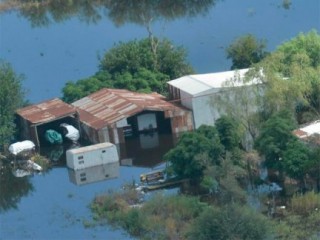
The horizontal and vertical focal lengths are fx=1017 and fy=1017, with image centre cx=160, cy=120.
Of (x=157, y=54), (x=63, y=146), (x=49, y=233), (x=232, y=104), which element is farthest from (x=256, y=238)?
(x=157, y=54)

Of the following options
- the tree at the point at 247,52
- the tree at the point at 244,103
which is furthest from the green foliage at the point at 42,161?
the tree at the point at 247,52

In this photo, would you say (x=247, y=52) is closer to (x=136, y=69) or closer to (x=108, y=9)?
Answer: (x=136, y=69)

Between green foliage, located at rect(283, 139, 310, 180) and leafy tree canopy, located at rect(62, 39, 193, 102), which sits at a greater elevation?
leafy tree canopy, located at rect(62, 39, 193, 102)

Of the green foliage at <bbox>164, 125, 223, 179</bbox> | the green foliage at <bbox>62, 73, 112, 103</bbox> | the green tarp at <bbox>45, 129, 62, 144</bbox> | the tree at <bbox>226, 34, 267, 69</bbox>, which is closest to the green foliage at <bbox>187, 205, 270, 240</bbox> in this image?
the green foliage at <bbox>164, 125, 223, 179</bbox>

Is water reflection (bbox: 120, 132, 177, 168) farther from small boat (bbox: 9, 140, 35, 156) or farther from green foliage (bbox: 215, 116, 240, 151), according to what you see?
green foliage (bbox: 215, 116, 240, 151)

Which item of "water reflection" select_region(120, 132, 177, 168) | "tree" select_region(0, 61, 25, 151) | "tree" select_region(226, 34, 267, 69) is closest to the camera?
"water reflection" select_region(120, 132, 177, 168)

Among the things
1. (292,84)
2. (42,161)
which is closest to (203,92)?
(292,84)

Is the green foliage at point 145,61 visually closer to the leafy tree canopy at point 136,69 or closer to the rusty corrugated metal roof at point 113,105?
the leafy tree canopy at point 136,69
